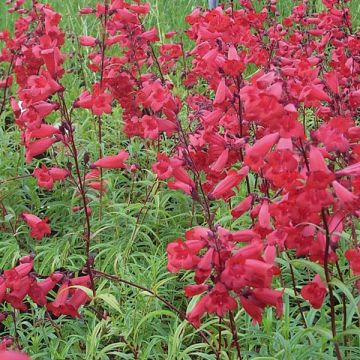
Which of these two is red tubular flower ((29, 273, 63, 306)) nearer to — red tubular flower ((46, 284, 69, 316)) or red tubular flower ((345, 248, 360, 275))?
red tubular flower ((46, 284, 69, 316))

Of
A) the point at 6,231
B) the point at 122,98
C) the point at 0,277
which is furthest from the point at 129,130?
the point at 0,277

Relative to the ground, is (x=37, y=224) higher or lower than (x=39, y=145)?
lower

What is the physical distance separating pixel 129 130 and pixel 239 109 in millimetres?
955

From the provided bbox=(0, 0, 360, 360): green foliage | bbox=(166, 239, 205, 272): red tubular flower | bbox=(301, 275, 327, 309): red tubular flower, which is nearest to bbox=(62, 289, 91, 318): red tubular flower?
bbox=(0, 0, 360, 360): green foliage

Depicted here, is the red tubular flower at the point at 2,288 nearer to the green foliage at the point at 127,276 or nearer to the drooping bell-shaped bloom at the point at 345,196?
the green foliage at the point at 127,276

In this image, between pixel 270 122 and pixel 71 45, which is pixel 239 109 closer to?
pixel 270 122

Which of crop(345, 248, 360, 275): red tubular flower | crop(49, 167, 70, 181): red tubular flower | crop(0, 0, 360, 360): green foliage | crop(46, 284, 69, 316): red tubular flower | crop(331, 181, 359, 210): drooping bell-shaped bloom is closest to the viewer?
crop(331, 181, 359, 210): drooping bell-shaped bloom

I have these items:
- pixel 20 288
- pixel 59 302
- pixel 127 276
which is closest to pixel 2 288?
pixel 20 288

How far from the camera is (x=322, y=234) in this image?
257 centimetres

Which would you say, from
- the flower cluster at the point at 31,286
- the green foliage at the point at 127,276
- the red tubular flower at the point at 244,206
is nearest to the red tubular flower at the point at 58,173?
the green foliage at the point at 127,276

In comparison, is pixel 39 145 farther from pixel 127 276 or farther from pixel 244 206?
pixel 244 206

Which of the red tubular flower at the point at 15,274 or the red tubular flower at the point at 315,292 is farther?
the red tubular flower at the point at 15,274

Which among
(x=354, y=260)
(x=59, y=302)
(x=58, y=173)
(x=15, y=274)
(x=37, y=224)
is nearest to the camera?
(x=354, y=260)

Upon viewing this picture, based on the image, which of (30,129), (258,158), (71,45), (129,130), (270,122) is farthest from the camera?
(71,45)
